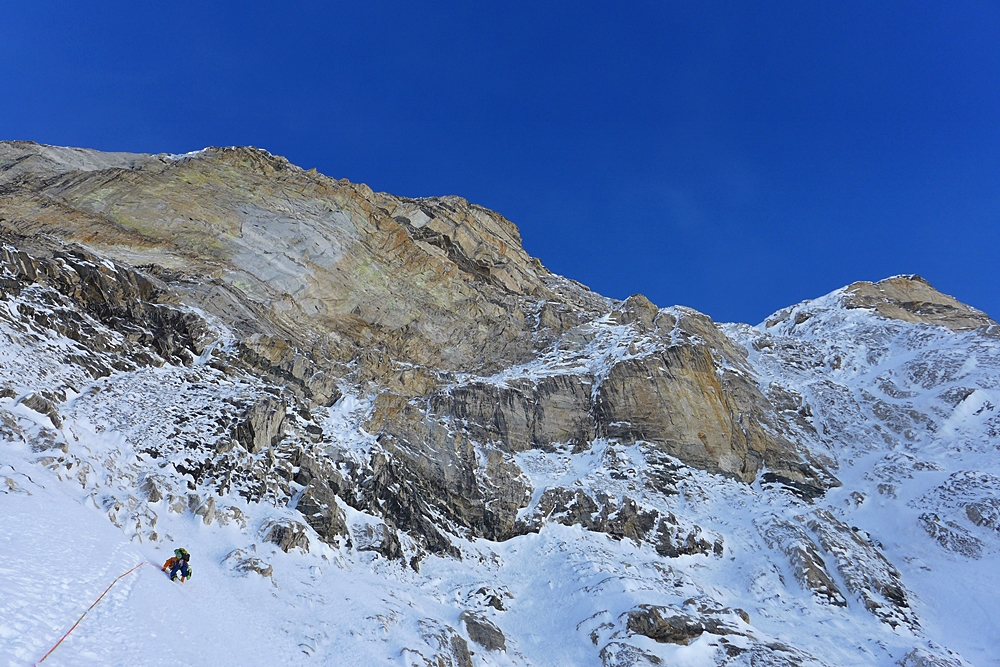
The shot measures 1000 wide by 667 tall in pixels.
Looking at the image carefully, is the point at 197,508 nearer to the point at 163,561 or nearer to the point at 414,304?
the point at 163,561

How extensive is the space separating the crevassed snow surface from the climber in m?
0.51

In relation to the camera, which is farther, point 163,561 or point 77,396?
point 77,396

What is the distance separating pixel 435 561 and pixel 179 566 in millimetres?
12974

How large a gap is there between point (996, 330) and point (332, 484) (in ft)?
190

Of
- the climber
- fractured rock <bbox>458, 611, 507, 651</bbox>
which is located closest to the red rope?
the climber

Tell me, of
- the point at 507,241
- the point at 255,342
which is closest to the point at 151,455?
the point at 255,342

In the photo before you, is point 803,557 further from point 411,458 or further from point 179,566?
point 179,566

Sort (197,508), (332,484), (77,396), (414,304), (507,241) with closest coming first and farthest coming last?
(197,508) → (77,396) → (332,484) → (414,304) → (507,241)

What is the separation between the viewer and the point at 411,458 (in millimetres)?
33812

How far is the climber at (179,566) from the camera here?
17.7m

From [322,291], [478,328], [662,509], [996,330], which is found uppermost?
[996,330]

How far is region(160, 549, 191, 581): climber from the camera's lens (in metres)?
17.7

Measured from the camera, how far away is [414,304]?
4750 cm

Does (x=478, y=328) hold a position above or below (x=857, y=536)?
above
